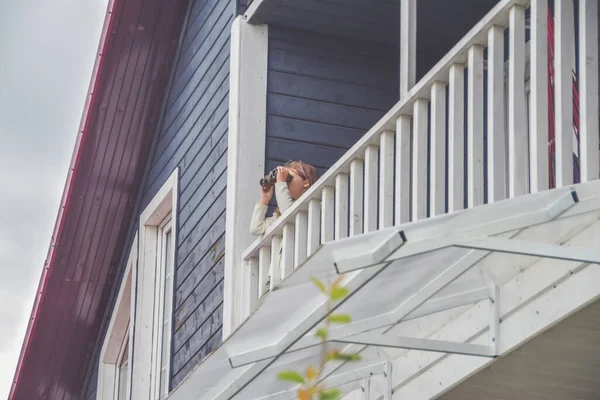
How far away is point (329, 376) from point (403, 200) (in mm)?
848

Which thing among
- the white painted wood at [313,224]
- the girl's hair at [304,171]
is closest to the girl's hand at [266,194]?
the girl's hair at [304,171]

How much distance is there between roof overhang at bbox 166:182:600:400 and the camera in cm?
441

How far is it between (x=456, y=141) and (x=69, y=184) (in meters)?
6.39

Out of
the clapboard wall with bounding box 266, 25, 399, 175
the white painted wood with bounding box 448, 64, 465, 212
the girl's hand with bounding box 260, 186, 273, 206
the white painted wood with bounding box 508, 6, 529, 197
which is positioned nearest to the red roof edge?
the clapboard wall with bounding box 266, 25, 399, 175

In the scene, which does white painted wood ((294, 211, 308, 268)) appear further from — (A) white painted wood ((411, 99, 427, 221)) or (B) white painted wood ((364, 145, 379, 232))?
(A) white painted wood ((411, 99, 427, 221))

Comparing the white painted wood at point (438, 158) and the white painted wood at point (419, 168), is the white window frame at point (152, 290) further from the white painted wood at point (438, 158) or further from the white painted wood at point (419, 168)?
the white painted wood at point (438, 158)

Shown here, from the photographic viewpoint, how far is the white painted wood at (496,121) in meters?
5.32

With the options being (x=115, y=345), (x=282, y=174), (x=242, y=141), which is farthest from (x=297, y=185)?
→ (x=115, y=345)

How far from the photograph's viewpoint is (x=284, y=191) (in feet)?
25.5

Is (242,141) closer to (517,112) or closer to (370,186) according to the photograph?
(370,186)

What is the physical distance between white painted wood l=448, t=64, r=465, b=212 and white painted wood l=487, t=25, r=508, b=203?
0.76 ft

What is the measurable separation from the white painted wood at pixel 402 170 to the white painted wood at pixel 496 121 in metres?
0.73

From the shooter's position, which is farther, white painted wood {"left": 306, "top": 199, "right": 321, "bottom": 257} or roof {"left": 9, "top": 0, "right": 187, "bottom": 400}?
roof {"left": 9, "top": 0, "right": 187, "bottom": 400}

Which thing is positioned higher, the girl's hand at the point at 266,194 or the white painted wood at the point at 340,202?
the girl's hand at the point at 266,194
